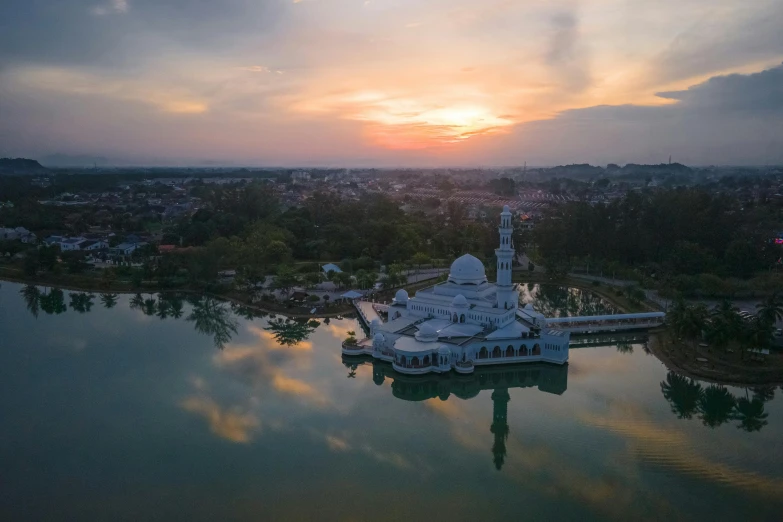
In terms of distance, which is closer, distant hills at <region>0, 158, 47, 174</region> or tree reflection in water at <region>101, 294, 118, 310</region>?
tree reflection in water at <region>101, 294, 118, 310</region>

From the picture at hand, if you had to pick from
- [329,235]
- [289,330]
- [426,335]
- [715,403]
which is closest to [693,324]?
[715,403]

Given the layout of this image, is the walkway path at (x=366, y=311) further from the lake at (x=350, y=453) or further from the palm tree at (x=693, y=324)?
the palm tree at (x=693, y=324)

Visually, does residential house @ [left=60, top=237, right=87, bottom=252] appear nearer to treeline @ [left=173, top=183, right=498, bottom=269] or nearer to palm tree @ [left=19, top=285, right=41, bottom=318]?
treeline @ [left=173, top=183, right=498, bottom=269]

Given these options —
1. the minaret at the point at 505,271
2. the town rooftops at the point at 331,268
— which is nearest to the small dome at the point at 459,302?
the minaret at the point at 505,271

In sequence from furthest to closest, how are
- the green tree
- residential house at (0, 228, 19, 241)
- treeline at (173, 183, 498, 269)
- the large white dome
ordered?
residential house at (0, 228, 19, 241), treeline at (173, 183, 498, 269), the green tree, the large white dome

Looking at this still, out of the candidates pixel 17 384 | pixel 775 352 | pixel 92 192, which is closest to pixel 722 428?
pixel 775 352

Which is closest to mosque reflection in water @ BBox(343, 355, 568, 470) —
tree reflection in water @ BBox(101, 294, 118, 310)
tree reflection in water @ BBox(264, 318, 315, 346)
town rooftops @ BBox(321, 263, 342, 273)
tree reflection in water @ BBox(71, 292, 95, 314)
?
tree reflection in water @ BBox(264, 318, 315, 346)
